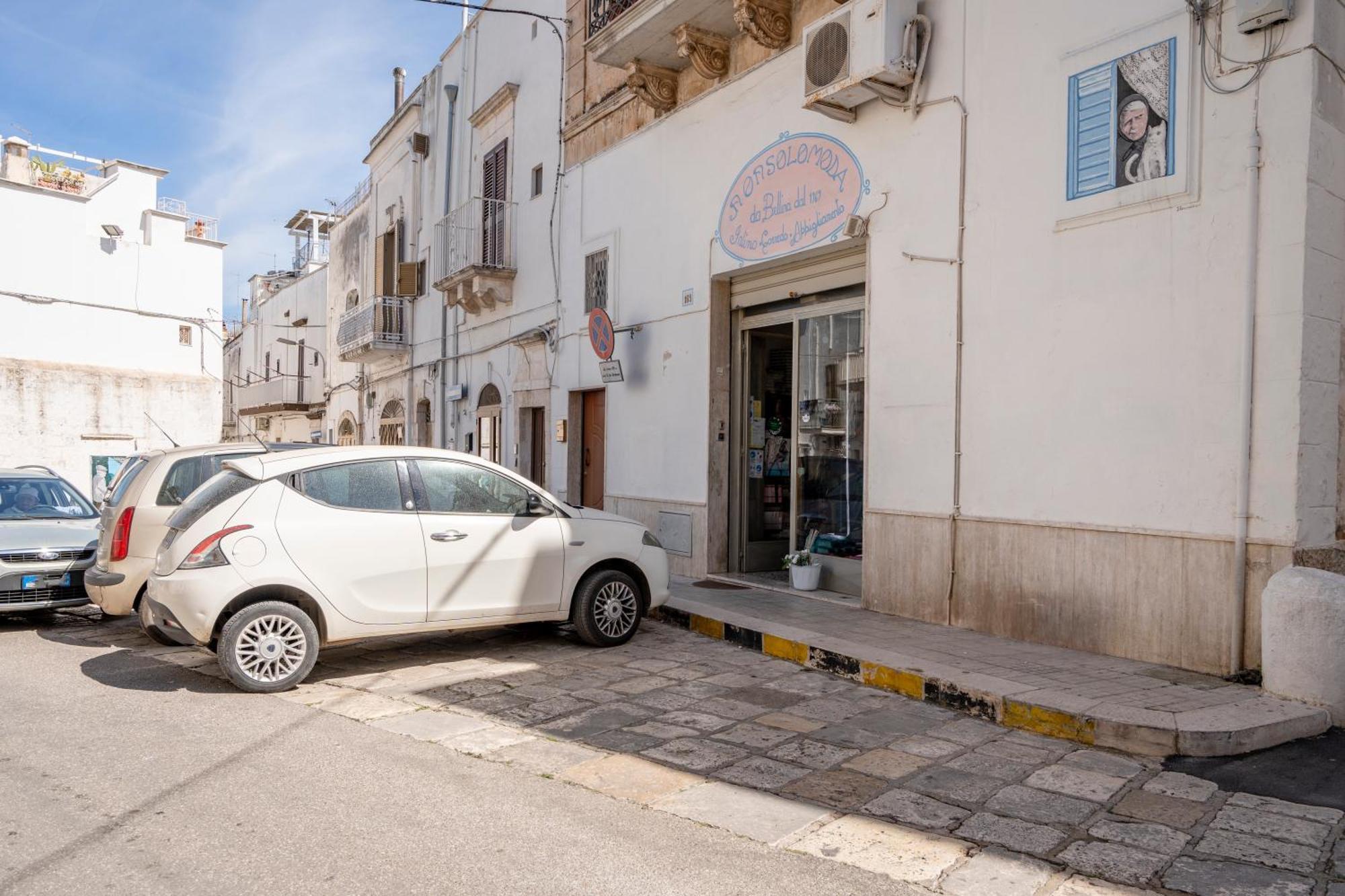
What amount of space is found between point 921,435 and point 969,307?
114cm

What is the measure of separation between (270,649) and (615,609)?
2.62m

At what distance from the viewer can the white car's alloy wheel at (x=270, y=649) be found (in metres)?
5.96

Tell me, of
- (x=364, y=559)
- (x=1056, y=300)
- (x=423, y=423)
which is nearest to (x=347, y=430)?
(x=423, y=423)

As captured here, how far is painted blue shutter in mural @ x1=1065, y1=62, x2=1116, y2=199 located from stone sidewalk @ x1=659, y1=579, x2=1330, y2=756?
3.36 m

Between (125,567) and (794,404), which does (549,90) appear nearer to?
(794,404)

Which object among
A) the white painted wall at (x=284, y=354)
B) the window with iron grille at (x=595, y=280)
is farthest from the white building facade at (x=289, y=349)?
the window with iron grille at (x=595, y=280)

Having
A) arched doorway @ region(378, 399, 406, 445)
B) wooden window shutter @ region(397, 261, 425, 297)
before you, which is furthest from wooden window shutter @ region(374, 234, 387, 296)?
arched doorway @ region(378, 399, 406, 445)

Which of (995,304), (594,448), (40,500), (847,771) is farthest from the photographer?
(594,448)

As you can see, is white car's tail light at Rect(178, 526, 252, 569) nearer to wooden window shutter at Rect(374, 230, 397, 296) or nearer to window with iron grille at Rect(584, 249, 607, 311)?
window with iron grille at Rect(584, 249, 607, 311)

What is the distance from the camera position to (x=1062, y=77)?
7004 millimetres

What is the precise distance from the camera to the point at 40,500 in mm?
9305

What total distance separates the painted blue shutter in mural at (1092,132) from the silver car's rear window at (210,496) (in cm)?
613

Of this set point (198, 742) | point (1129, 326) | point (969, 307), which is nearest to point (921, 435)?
point (969, 307)

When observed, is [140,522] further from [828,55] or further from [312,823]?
[828,55]
